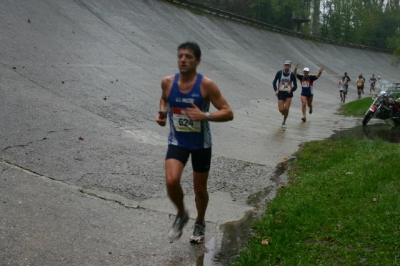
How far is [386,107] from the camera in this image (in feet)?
50.7

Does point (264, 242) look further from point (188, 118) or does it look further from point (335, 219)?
point (188, 118)

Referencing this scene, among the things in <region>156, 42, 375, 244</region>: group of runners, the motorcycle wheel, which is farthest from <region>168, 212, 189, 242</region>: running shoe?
the motorcycle wheel

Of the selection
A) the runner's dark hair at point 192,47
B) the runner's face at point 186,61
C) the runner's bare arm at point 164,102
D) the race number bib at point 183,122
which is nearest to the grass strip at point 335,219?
the race number bib at point 183,122

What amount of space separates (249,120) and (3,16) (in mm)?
9263

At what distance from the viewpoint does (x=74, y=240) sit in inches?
198

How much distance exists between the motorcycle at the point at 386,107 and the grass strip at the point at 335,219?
710 centimetres

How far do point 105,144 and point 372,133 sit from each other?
8.07 meters

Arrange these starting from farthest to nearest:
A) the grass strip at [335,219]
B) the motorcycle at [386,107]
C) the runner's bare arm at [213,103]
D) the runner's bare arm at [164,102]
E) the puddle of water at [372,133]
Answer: the motorcycle at [386,107]
the puddle of water at [372,133]
the runner's bare arm at [164,102]
the runner's bare arm at [213,103]
the grass strip at [335,219]

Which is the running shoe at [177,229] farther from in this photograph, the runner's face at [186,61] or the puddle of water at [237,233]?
the runner's face at [186,61]

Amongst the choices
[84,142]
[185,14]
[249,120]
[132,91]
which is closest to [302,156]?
[84,142]

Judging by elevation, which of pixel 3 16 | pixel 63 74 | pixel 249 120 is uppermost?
pixel 3 16

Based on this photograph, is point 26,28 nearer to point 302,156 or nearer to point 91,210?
point 302,156

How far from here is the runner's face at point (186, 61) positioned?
5090 millimetres

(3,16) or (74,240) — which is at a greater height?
(3,16)
